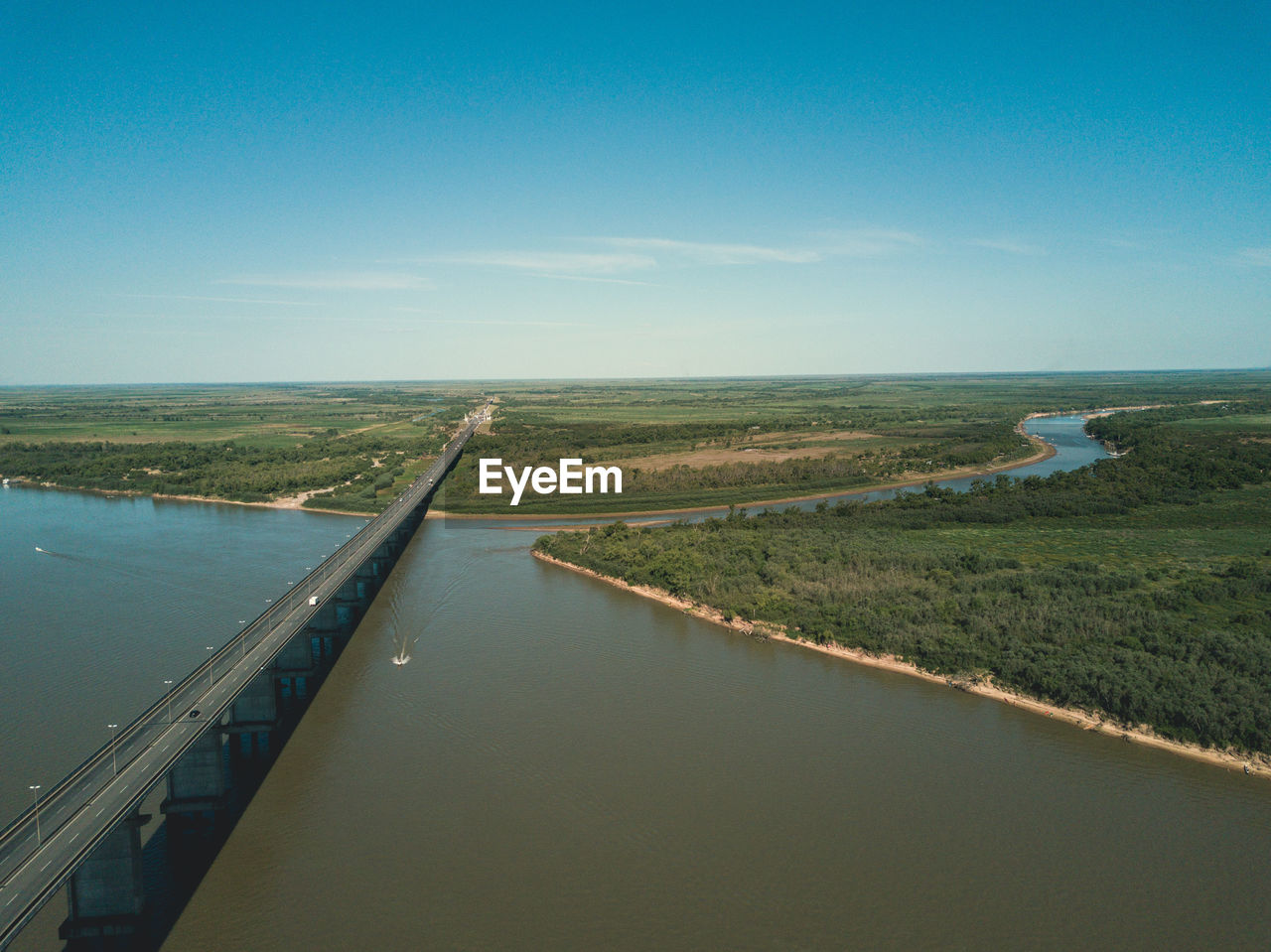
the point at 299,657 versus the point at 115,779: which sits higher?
the point at 115,779

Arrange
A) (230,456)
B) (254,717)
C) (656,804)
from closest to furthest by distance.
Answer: (656,804), (254,717), (230,456)

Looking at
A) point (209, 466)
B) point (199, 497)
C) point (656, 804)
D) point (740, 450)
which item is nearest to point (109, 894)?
point (656, 804)

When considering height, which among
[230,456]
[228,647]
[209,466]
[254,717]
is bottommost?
[254,717]

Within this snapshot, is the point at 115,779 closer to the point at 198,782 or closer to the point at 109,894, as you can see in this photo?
the point at 109,894

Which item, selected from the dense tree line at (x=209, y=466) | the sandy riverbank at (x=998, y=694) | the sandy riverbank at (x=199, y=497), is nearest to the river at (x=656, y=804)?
the sandy riverbank at (x=998, y=694)

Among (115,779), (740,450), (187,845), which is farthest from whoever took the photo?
(740,450)

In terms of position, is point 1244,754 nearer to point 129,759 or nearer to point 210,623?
point 129,759

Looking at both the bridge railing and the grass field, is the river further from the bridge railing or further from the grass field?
the grass field

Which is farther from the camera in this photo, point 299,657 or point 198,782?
point 299,657
